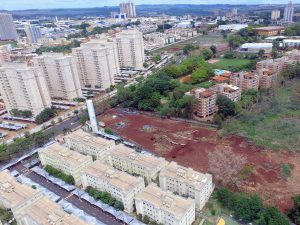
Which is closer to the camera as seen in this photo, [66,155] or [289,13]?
[66,155]

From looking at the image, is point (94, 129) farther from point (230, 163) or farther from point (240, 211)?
point (240, 211)

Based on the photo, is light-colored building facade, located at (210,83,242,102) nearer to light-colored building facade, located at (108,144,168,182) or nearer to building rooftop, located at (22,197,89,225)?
light-colored building facade, located at (108,144,168,182)

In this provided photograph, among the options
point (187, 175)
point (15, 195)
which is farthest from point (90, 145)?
point (187, 175)

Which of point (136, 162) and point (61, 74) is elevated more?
point (61, 74)

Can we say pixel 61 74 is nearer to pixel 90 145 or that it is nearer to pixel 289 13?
pixel 90 145

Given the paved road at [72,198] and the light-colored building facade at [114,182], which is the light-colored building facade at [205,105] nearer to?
the light-colored building facade at [114,182]
